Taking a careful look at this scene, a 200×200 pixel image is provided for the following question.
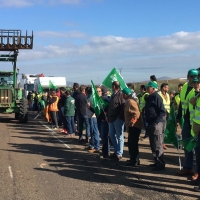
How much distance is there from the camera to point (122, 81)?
35.8 ft

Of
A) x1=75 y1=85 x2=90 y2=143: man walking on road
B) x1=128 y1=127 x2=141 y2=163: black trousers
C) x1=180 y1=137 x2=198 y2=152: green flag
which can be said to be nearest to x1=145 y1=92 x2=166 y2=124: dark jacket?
x1=128 y1=127 x2=141 y2=163: black trousers

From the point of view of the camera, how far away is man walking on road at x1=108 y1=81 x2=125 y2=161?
9211 mm

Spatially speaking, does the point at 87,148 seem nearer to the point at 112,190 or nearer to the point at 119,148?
the point at 119,148

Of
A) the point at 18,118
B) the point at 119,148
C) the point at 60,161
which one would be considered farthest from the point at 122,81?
the point at 18,118

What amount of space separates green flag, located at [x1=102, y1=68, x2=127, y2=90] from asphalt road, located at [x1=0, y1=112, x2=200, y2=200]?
1.89 metres

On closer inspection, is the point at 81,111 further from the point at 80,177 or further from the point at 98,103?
the point at 80,177

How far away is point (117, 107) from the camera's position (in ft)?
30.2

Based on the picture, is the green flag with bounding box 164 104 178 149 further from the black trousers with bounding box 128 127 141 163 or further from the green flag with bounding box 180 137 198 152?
the green flag with bounding box 180 137 198 152

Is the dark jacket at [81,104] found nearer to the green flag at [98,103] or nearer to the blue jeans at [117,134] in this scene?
the green flag at [98,103]

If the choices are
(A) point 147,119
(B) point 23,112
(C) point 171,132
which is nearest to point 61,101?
(B) point 23,112

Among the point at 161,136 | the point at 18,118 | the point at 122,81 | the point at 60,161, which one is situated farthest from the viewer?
the point at 18,118


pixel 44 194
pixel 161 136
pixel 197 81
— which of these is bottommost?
pixel 44 194

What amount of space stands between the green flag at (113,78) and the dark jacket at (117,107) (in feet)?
4.96

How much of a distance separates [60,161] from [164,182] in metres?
2.93
